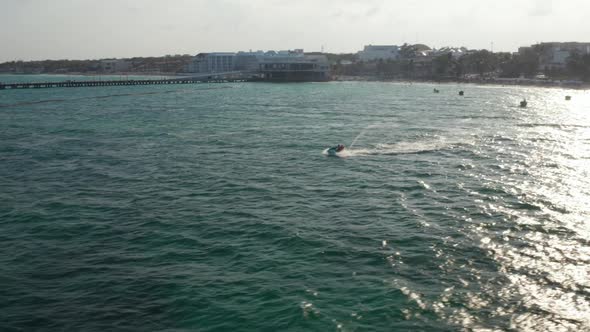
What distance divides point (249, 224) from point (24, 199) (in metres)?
19.2

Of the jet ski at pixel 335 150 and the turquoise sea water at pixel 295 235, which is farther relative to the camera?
the jet ski at pixel 335 150

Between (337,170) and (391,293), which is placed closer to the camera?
(391,293)

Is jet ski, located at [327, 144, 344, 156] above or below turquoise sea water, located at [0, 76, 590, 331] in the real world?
above

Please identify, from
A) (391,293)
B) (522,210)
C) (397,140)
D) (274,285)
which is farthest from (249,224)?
(397,140)

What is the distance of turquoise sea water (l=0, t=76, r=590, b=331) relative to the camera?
848 inches

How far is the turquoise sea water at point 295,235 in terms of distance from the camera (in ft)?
70.7

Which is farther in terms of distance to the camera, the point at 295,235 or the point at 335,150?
the point at 335,150

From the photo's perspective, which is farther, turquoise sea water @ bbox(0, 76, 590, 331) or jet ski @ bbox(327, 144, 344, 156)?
jet ski @ bbox(327, 144, 344, 156)

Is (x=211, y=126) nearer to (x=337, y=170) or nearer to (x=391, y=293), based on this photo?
(x=337, y=170)

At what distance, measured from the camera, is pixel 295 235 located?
3070 cm

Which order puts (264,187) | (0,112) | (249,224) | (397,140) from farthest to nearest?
(0,112) < (397,140) < (264,187) < (249,224)

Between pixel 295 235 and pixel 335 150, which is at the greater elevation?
pixel 335 150

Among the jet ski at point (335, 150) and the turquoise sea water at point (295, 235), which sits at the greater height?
the jet ski at point (335, 150)

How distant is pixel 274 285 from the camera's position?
950 inches
